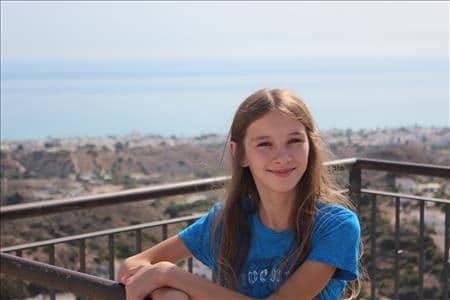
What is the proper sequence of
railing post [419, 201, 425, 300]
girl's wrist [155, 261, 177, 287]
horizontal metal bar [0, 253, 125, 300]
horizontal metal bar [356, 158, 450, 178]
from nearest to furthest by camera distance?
1. horizontal metal bar [0, 253, 125, 300]
2. girl's wrist [155, 261, 177, 287]
3. railing post [419, 201, 425, 300]
4. horizontal metal bar [356, 158, 450, 178]

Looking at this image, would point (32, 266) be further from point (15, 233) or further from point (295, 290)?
point (15, 233)

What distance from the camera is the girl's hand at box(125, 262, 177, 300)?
1.49 meters

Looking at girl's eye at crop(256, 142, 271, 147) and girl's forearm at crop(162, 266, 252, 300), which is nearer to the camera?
girl's forearm at crop(162, 266, 252, 300)

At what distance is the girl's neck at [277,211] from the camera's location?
199 cm

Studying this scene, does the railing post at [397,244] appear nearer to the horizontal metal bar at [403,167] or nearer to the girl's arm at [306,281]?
the horizontal metal bar at [403,167]

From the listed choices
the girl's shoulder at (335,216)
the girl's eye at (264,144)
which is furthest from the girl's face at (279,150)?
the girl's shoulder at (335,216)

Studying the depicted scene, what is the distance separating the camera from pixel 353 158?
438 cm

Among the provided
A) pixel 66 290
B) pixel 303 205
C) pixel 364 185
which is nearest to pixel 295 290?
pixel 303 205

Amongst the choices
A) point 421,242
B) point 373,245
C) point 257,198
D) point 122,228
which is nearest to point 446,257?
point 421,242

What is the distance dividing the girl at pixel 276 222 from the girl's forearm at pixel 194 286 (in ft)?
0.39

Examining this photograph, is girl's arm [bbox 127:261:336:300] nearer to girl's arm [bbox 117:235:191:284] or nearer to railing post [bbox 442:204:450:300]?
girl's arm [bbox 117:235:191:284]

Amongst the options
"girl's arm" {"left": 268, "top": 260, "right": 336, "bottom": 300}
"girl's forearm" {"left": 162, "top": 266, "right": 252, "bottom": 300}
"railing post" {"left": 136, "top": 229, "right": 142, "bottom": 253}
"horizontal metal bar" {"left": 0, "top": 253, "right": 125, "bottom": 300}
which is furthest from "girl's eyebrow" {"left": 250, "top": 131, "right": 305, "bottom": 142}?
"railing post" {"left": 136, "top": 229, "right": 142, "bottom": 253}

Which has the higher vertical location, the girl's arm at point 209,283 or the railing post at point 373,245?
the girl's arm at point 209,283

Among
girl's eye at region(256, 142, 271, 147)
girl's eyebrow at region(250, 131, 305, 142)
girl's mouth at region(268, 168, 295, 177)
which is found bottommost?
girl's mouth at region(268, 168, 295, 177)
